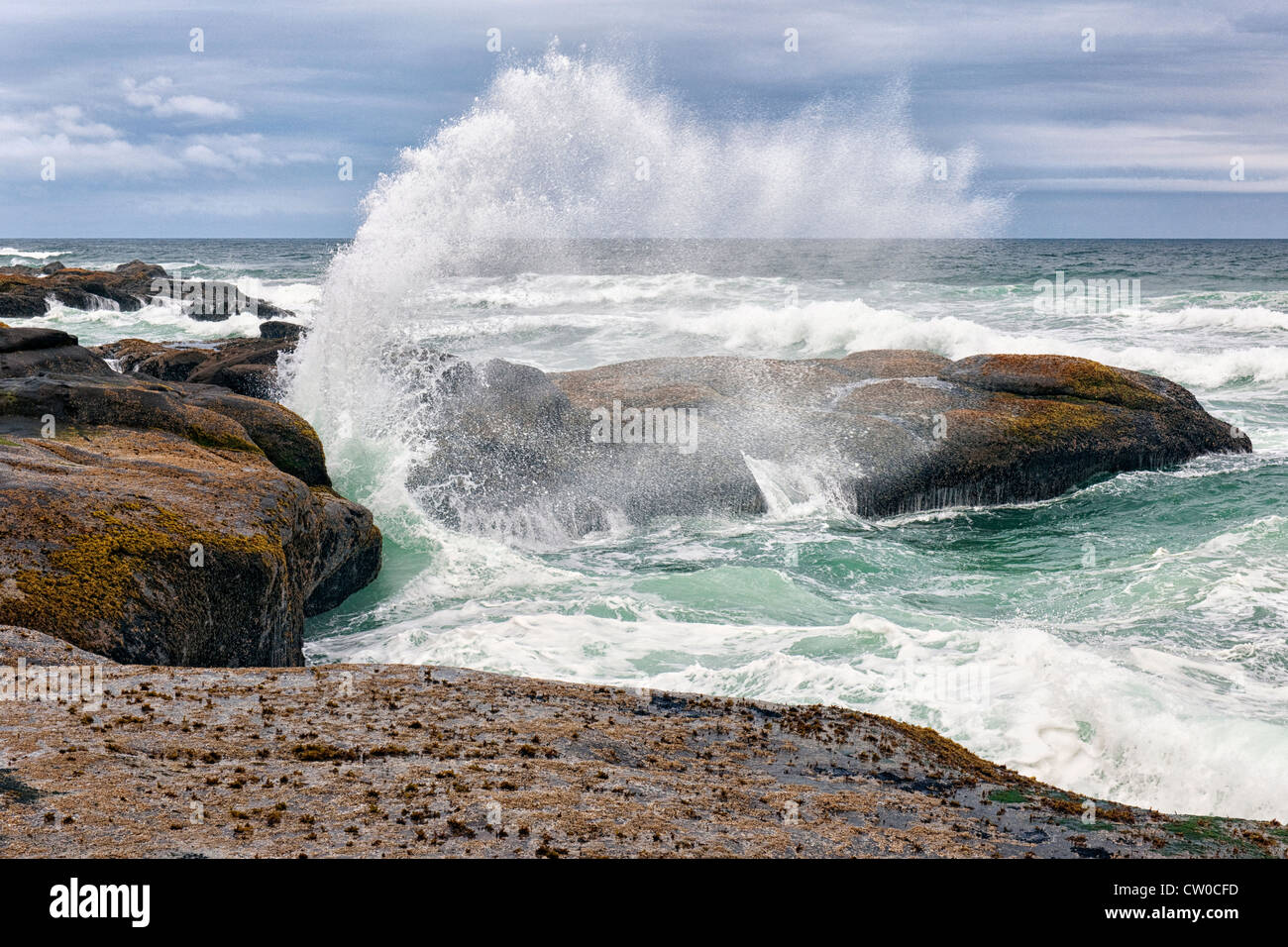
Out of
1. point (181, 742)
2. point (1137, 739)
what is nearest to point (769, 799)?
point (181, 742)

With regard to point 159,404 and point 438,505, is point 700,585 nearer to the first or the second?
point 438,505

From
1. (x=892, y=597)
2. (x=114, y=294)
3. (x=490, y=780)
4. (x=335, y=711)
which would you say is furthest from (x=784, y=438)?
(x=114, y=294)

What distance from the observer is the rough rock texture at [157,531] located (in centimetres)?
895

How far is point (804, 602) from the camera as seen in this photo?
14328mm

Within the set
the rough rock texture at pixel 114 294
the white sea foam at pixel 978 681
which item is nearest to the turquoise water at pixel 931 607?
the white sea foam at pixel 978 681

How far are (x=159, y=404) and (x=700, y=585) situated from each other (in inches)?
307

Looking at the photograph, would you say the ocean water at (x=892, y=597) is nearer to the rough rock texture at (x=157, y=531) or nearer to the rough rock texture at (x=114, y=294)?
the rough rock texture at (x=157, y=531)

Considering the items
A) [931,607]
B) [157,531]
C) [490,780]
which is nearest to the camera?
[490,780]

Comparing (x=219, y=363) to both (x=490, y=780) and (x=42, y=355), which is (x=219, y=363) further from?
(x=490, y=780)

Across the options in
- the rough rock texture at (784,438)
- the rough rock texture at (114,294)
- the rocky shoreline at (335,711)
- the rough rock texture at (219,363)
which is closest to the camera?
the rocky shoreline at (335,711)

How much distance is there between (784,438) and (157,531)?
1262cm

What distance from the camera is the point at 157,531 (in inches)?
385

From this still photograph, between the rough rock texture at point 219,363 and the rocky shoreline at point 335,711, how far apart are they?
3.99m

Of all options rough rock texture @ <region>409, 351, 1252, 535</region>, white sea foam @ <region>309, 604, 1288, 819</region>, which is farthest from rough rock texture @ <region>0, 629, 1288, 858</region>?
rough rock texture @ <region>409, 351, 1252, 535</region>
